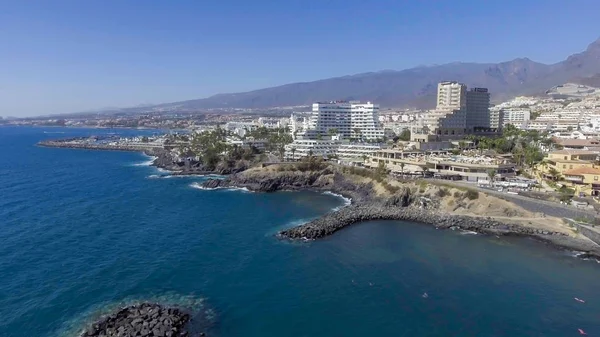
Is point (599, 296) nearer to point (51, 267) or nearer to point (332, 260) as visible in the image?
point (332, 260)

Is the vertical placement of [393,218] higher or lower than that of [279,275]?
lower

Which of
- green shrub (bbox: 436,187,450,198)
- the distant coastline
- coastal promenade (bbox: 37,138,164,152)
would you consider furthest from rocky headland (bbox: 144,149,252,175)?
coastal promenade (bbox: 37,138,164,152)

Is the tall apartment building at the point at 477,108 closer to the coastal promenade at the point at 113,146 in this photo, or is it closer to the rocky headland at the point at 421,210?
the rocky headland at the point at 421,210

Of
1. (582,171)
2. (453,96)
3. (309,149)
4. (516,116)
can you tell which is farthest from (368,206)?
(516,116)

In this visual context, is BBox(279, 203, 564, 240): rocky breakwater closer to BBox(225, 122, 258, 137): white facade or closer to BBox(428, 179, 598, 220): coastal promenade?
BBox(428, 179, 598, 220): coastal promenade

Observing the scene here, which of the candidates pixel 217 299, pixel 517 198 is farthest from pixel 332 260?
pixel 517 198

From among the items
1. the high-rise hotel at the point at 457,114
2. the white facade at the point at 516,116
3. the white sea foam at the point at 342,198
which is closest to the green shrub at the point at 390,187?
the white sea foam at the point at 342,198

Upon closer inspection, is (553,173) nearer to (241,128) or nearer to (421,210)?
(421,210)
